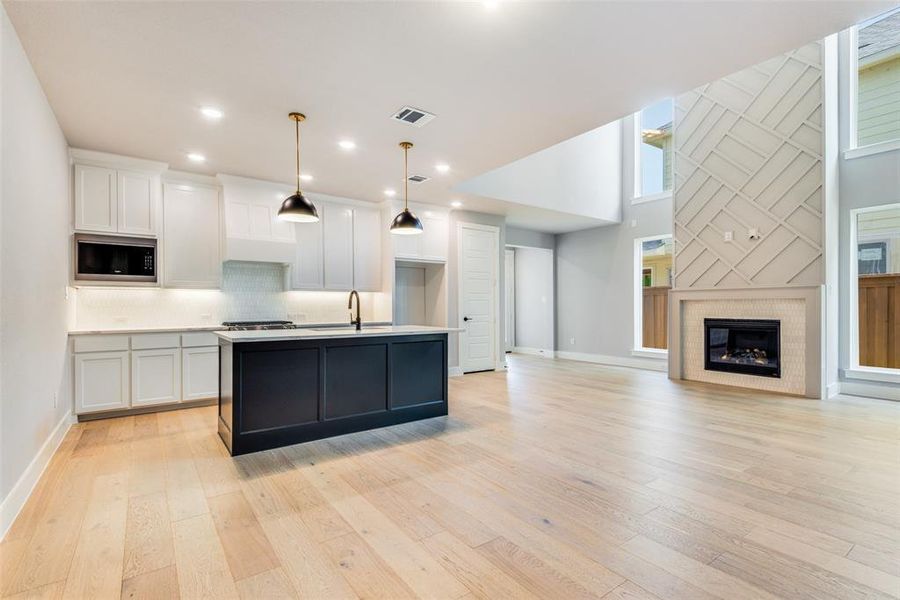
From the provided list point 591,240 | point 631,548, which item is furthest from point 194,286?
point 591,240

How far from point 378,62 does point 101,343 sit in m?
3.98

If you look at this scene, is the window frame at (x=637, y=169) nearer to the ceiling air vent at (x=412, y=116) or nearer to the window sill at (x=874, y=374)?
the window sill at (x=874, y=374)

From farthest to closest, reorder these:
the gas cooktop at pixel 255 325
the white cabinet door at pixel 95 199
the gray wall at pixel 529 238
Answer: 1. the gray wall at pixel 529 238
2. the gas cooktop at pixel 255 325
3. the white cabinet door at pixel 95 199

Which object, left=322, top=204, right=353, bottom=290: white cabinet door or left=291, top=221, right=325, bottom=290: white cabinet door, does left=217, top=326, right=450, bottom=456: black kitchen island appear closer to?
left=291, top=221, right=325, bottom=290: white cabinet door

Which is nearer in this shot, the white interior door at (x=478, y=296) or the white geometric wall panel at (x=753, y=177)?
the white geometric wall panel at (x=753, y=177)

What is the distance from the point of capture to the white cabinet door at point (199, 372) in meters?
4.77

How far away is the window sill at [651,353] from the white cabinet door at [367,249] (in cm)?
479

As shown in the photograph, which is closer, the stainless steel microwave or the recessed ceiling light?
the recessed ceiling light

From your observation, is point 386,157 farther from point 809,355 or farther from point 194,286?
point 809,355

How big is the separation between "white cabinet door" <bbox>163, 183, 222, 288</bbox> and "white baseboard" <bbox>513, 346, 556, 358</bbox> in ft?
21.6

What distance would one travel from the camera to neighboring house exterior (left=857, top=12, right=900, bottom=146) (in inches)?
204

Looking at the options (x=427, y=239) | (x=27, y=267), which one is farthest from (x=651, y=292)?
(x=27, y=267)

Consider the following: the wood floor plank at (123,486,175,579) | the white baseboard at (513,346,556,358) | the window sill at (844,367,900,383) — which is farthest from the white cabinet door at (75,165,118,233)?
the window sill at (844,367,900,383)

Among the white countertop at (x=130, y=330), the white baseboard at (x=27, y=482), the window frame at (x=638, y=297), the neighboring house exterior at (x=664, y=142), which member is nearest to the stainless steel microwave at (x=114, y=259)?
the white countertop at (x=130, y=330)
